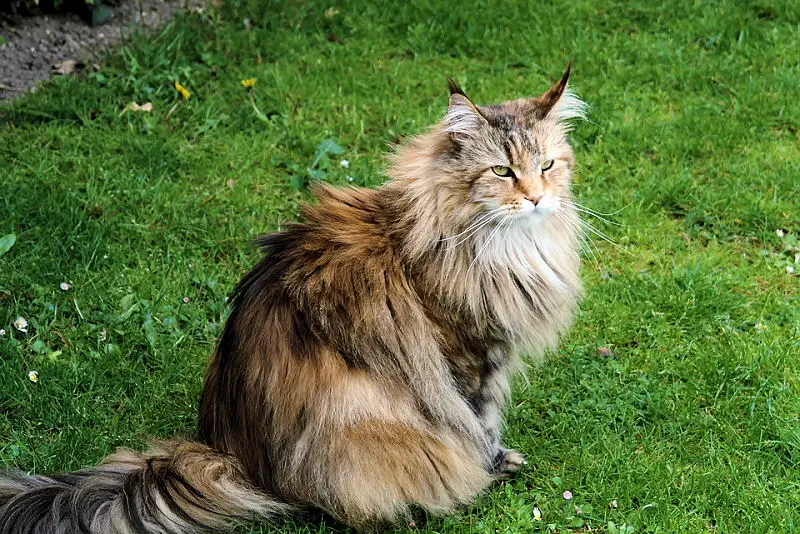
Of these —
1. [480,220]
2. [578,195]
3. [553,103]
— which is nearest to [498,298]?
[480,220]

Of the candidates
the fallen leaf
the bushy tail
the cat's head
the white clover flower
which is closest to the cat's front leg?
the cat's head

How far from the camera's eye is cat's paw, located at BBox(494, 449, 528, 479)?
357 centimetres

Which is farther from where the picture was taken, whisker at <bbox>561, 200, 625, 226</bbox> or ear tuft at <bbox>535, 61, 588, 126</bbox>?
whisker at <bbox>561, 200, 625, 226</bbox>

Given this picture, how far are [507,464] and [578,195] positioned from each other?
1941 mm

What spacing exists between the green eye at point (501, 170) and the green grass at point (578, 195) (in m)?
1.19

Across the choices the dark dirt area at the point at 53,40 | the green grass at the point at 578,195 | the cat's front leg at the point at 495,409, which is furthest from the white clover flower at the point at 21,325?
the cat's front leg at the point at 495,409

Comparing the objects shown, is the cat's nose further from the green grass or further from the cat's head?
the green grass

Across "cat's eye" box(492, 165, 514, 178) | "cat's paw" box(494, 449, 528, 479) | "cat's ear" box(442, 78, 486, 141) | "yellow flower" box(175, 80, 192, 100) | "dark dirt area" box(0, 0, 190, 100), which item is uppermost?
"cat's ear" box(442, 78, 486, 141)

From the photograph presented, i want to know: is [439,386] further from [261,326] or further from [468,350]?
[261,326]

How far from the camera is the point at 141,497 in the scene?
2922mm

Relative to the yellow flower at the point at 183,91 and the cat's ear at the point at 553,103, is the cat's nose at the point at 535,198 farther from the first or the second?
the yellow flower at the point at 183,91

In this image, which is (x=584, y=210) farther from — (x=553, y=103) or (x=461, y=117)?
(x=461, y=117)

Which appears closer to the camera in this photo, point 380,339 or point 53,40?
point 380,339

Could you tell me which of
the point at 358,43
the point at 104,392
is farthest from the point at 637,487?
the point at 358,43
